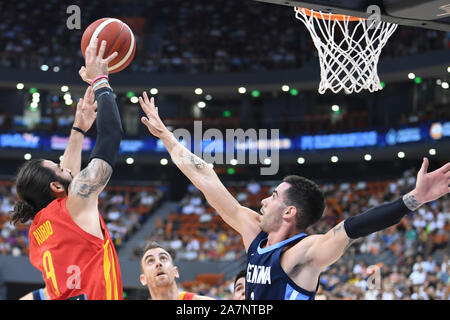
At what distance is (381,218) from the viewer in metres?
2.68

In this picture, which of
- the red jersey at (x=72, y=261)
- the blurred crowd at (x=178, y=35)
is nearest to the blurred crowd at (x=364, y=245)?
the blurred crowd at (x=178, y=35)

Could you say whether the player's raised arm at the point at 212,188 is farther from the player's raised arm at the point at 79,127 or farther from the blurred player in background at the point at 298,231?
the player's raised arm at the point at 79,127

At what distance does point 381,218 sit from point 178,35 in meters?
19.0

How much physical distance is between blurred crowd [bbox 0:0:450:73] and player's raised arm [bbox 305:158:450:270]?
16.0m

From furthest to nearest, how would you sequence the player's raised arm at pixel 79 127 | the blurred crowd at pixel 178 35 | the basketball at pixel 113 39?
1. the blurred crowd at pixel 178 35
2. the basketball at pixel 113 39
3. the player's raised arm at pixel 79 127

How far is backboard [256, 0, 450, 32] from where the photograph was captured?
464 cm

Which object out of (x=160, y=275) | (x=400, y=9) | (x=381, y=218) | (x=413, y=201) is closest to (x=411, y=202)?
(x=413, y=201)

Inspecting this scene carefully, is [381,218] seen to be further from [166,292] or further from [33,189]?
[166,292]

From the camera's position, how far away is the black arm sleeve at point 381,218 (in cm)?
268

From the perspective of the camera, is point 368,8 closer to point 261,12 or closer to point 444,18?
point 444,18

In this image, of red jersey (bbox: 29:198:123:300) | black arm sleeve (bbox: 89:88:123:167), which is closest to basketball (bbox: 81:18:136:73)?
black arm sleeve (bbox: 89:88:123:167)

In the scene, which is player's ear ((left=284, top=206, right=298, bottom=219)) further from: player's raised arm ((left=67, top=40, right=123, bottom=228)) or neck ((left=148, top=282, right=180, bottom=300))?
neck ((left=148, top=282, right=180, bottom=300))

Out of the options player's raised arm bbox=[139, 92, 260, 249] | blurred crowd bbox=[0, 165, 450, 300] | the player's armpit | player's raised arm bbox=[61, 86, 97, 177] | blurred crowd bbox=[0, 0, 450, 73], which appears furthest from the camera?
blurred crowd bbox=[0, 0, 450, 73]
